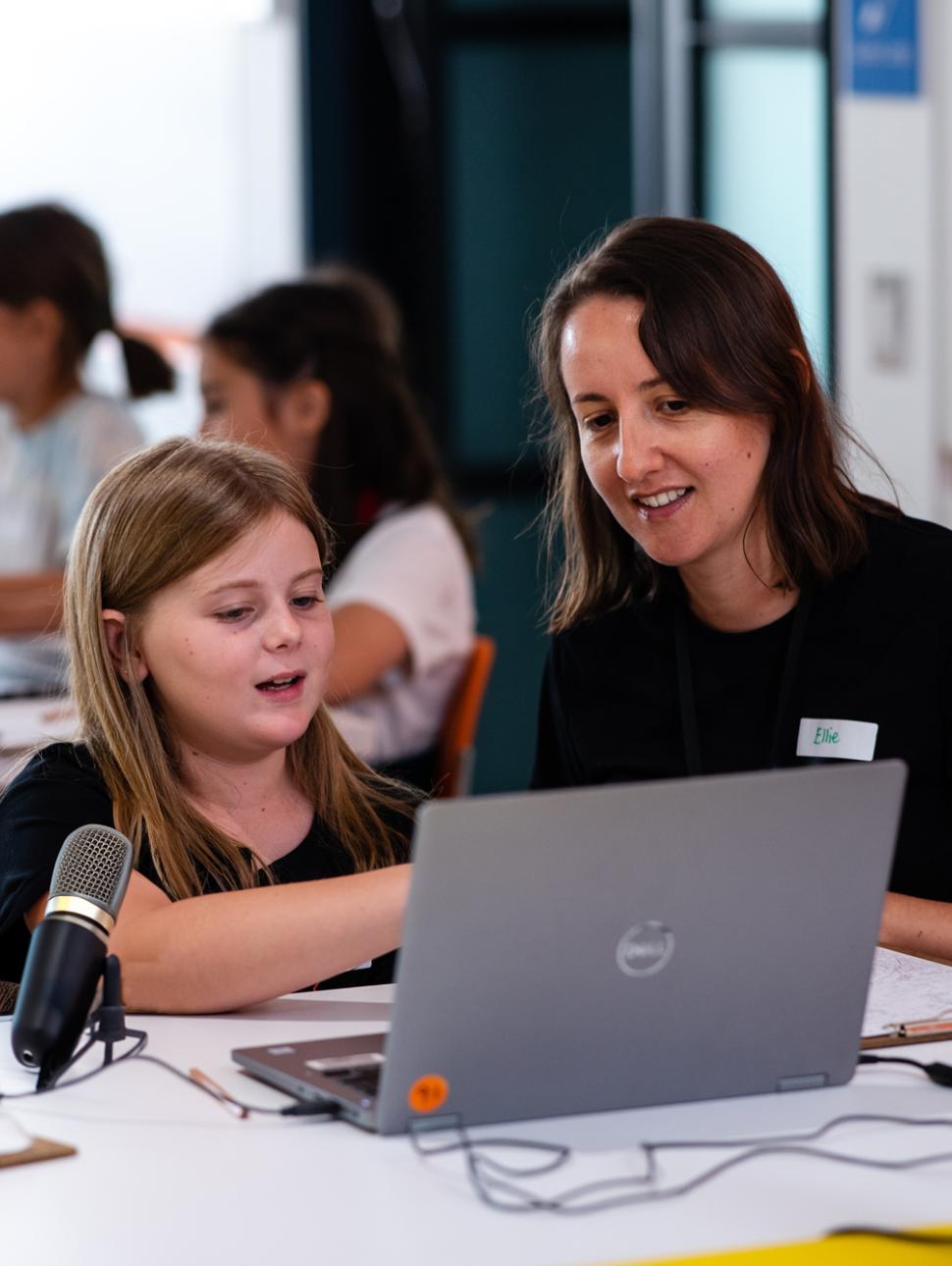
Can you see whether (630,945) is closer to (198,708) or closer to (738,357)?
(198,708)

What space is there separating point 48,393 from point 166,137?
1.85 m

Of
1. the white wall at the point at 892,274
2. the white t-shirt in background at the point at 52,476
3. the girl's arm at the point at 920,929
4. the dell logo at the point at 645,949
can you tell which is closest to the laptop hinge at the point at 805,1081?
the dell logo at the point at 645,949

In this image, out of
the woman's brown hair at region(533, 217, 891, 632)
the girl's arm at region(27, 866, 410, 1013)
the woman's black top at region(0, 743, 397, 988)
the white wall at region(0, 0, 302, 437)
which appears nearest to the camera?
the girl's arm at region(27, 866, 410, 1013)

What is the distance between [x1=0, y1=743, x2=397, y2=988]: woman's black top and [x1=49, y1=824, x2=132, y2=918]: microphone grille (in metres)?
0.26

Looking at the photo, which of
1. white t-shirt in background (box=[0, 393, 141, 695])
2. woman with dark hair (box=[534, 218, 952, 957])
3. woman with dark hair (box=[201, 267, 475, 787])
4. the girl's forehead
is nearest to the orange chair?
woman with dark hair (box=[201, 267, 475, 787])

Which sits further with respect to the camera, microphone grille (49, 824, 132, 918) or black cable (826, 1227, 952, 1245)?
microphone grille (49, 824, 132, 918)

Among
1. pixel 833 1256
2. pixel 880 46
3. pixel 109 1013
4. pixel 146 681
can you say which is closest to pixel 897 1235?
pixel 833 1256

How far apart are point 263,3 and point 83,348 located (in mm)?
2032

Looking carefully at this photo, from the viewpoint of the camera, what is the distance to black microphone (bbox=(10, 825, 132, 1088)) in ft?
4.42

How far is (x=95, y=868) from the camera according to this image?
1384mm

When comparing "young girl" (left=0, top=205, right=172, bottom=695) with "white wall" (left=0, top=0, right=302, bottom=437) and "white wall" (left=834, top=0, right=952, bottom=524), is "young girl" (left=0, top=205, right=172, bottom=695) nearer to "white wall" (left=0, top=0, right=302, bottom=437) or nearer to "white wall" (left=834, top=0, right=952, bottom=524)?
"white wall" (left=0, top=0, right=302, bottom=437)

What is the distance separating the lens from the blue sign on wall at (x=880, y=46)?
474cm

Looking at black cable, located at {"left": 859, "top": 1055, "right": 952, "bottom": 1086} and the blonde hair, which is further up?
the blonde hair

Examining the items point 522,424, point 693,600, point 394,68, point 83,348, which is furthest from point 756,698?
point 394,68
